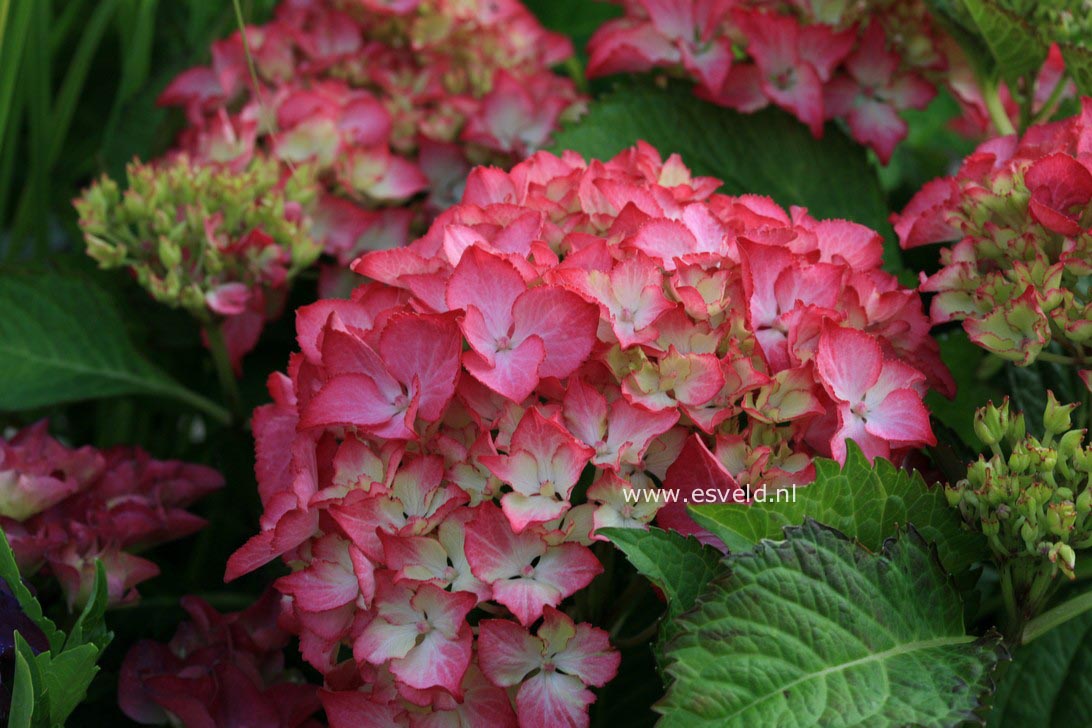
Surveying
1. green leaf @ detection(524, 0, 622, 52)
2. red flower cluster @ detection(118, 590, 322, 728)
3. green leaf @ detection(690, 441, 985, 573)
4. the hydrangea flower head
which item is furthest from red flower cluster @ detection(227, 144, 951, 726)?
green leaf @ detection(524, 0, 622, 52)

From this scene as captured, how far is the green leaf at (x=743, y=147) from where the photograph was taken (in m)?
0.96

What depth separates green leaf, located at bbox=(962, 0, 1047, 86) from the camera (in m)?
0.84

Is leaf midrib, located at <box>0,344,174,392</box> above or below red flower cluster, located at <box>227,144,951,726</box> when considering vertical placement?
below

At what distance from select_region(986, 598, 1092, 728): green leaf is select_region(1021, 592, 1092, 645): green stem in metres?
0.11

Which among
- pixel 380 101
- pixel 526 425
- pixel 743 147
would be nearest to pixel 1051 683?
pixel 526 425

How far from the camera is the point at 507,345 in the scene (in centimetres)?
58

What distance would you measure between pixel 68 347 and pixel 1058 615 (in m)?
0.83

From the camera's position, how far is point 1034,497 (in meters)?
0.53

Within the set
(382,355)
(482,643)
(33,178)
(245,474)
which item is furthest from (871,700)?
(33,178)

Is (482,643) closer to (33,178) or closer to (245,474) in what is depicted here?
(245,474)

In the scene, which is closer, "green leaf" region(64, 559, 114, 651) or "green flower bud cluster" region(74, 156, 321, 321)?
"green leaf" region(64, 559, 114, 651)

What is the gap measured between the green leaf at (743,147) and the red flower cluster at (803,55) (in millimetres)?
25

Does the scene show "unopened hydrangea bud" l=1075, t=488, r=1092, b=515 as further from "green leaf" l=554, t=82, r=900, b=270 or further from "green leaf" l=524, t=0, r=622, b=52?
"green leaf" l=524, t=0, r=622, b=52

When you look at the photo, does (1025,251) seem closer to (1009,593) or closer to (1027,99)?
(1009,593)
